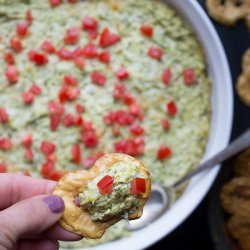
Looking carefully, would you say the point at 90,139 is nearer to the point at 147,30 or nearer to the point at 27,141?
the point at 27,141

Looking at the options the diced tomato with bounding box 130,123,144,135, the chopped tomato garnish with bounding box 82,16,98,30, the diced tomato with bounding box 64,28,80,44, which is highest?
the chopped tomato garnish with bounding box 82,16,98,30

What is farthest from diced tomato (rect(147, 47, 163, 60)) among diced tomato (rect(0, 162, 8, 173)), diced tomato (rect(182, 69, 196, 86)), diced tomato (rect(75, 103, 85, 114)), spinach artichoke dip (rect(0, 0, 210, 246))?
diced tomato (rect(0, 162, 8, 173))

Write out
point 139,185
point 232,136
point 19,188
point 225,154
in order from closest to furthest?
point 139,185 → point 19,188 → point 225,154 → point 232,136

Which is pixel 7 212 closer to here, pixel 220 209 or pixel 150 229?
pixel 150 229

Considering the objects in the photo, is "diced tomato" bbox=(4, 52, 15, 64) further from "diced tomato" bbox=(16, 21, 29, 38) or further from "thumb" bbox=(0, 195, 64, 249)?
"thumb" bbox=(0, 195, 64, 249)

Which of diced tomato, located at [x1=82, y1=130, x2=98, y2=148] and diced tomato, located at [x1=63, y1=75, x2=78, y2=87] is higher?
diced tomato, located at [x1=63, y1=75, x2=78, y2=87]

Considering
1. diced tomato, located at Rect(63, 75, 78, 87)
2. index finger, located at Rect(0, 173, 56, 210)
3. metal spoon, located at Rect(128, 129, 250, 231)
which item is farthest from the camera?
diced tomato, located at Rect(63, 75, 78, 87)

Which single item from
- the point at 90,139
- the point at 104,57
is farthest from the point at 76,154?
the point at 104,57

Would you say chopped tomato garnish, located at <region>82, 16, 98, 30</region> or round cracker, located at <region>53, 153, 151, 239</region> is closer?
round cracker, located at <region>53, 153, 151, 239</region>
